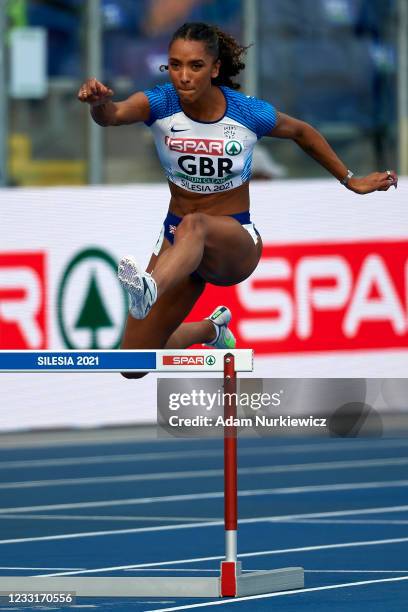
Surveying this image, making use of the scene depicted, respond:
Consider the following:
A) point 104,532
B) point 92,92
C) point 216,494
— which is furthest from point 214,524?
point 92,92

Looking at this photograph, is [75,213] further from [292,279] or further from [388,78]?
[388,78]

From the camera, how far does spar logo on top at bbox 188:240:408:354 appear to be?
53.9ft

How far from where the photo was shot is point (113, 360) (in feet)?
29.0

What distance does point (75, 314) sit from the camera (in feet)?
53.0

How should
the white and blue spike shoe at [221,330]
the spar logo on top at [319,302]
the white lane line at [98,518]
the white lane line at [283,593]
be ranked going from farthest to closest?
the spar logo on top at [319,302], the white lane line at [98,518], the white and blue spike shoe at [221,330], the white lane line at [283,593]

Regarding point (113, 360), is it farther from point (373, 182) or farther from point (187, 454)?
point (187, 454)

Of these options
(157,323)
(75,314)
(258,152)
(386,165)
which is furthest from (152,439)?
(157,323)

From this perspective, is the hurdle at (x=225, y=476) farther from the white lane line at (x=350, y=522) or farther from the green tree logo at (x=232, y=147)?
the white lane line at (x=350, y=522)

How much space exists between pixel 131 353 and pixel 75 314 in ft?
24.2

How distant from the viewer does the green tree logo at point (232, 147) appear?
8.89 metres

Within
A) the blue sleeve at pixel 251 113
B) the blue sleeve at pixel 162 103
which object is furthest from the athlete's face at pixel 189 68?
the blue sleeve at pixel 251 113

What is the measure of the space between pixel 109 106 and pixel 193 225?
0.72 meters

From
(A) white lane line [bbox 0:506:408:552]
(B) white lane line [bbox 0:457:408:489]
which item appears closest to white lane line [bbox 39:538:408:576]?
(A) white lane line [bbox 0:506:408:552]

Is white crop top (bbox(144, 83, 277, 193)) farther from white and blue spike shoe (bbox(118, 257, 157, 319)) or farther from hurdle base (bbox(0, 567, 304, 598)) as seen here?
hurdle base (bbox(0, 567, 304, 598))
